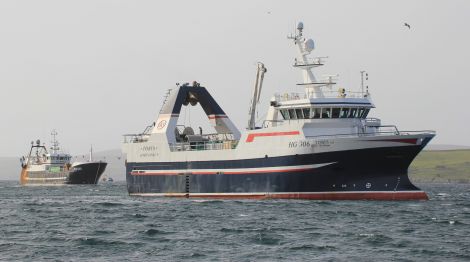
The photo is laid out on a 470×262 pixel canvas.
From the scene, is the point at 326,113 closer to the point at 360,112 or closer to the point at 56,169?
the point at 360,112

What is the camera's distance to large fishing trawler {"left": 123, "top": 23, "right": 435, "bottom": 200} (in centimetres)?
5216

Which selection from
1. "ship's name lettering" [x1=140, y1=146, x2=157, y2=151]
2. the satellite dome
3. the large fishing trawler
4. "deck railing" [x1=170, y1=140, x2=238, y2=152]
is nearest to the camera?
the large fishing trawler

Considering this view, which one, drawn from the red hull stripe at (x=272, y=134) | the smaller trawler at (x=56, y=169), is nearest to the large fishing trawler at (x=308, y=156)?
the red hull stripe at (x=272, y=134)

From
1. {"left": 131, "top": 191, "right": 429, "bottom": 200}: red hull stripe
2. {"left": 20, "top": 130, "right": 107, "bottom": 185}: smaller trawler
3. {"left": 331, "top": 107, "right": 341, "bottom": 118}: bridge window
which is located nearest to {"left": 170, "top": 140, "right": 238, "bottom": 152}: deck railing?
{"left": 131, "top": 191, "right": 429, "bottom": 200}: red hull stripe

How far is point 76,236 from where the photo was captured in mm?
34781

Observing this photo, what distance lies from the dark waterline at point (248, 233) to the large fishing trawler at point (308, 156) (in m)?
2.26

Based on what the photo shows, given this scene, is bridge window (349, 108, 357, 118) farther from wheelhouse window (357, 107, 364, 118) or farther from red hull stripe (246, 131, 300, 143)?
red hull stripe (246, 131, 300, 143)

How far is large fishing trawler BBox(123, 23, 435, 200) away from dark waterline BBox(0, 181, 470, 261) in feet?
7.43

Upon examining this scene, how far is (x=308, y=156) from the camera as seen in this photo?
53062 millimetres

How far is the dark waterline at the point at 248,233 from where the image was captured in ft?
94.3

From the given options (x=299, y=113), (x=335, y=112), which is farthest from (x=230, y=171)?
(x=335, y=112)

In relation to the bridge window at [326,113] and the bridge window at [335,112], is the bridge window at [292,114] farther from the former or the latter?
the bridge window at [335,112]

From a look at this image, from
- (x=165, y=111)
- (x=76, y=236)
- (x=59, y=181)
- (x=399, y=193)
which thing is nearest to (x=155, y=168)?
(x=165, y=111)

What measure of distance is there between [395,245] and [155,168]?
38.5 meters
